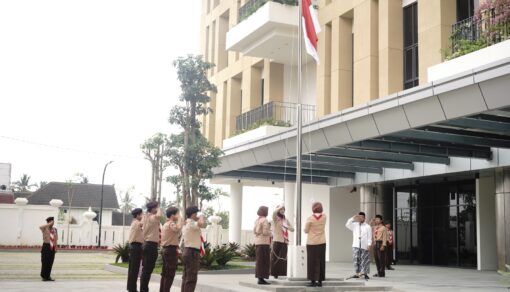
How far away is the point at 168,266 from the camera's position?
11.7 metres

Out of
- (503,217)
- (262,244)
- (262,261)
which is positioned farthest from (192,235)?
(503,217)

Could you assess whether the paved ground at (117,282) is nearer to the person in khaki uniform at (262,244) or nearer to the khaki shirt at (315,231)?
the person in khaki uniform at (262,244)

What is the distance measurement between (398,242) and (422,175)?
5.39 metres

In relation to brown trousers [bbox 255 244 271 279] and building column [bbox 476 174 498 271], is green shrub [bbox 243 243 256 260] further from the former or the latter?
brown trousers [bbox 255 244 271 279]

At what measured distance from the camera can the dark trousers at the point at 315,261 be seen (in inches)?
526

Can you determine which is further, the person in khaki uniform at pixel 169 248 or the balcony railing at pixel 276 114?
the balcony railing at pixel 276 114

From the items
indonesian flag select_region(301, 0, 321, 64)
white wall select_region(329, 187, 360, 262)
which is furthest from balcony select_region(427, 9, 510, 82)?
white wall select_region(329, 187, 360, 262)

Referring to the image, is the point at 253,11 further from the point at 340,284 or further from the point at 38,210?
the point at 340,284

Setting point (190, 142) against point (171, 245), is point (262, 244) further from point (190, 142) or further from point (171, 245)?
point (190, 142)

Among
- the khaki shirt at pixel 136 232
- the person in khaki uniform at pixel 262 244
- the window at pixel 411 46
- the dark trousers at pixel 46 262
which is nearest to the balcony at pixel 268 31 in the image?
the window at pixel 411 46

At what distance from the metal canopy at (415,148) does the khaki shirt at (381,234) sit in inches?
102

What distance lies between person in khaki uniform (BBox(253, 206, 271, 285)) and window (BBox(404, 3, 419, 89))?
11.2 meters

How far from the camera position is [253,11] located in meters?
28.7

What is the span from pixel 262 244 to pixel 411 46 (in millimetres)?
12313
